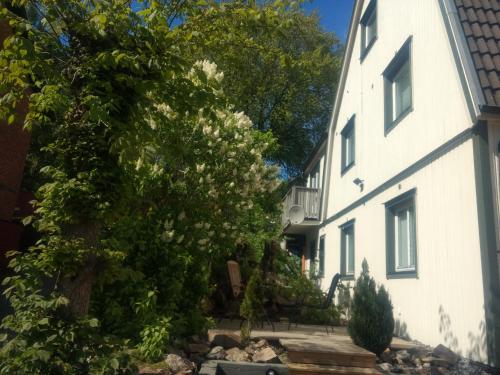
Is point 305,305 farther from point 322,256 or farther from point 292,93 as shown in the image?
point 292,93

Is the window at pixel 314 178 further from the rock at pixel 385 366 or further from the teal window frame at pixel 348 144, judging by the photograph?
the rock at pixel 385 366

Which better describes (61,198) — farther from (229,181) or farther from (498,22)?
(498,22)

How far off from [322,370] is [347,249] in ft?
26.2

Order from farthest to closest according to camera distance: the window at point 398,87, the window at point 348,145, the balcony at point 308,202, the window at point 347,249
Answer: the balcony at point 308,202 → the window at point 348,145 → the window at point 347,249 → the window at point 398,87

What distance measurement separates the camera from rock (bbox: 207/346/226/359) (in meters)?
6.15

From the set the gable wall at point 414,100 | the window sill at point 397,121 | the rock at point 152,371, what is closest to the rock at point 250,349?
the rock at point 152,371

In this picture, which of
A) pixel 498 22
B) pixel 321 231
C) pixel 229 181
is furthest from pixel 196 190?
pixel 321 231

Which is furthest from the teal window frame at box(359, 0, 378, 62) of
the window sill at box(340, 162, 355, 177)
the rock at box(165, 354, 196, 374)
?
the rock at box(165, 354, 196, 374)

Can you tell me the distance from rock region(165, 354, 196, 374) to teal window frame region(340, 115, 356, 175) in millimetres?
8406

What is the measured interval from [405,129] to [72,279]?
284 inches

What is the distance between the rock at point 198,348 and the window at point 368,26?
29.8 ft

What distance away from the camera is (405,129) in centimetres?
890

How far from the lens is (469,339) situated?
6.08 metres

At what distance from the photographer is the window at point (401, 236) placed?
332 inches
